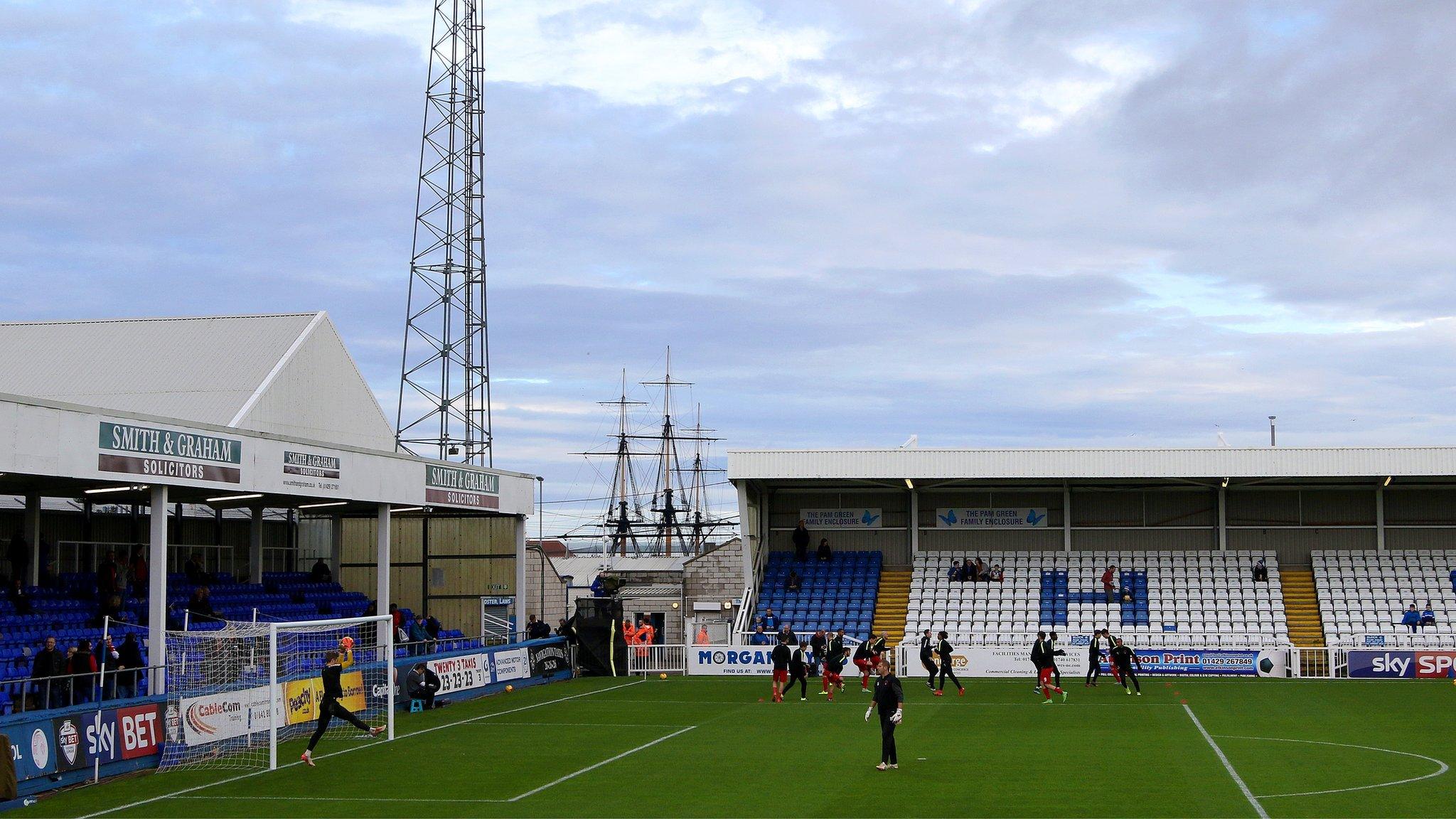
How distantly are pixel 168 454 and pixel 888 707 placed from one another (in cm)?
1385

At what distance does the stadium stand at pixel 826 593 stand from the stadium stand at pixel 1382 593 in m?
14.8

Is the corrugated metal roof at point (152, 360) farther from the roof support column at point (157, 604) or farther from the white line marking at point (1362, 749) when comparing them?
the white line marking at point (1362, 749)

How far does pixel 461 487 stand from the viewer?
128ft

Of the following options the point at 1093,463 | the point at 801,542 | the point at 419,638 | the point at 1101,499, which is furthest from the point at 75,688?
the point at 1101,499

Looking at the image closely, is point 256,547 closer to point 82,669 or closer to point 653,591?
point 82,669

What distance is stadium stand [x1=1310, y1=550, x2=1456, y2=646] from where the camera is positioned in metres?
44.3

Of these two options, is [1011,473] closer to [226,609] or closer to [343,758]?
[226,609]

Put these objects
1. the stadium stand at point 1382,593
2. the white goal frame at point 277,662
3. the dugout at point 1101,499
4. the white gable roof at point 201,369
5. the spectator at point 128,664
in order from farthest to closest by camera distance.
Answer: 1. the dugout at point 1101,499
2. the stadium stand at point 1382,593
3. the white gable roof at point 201,369
4. the spectator at point 128,664
5. the white goal frame at point 277,662

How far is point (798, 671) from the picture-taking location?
34375 millimetres

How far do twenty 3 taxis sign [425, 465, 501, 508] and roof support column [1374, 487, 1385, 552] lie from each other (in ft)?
98.2

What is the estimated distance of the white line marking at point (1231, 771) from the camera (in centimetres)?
1708

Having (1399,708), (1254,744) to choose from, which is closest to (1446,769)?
(1254,744)

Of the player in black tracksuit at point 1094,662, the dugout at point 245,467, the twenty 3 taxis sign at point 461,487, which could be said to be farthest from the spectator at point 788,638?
the twenty 3 taxis sign at point 461,487

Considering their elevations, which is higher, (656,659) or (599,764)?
(599,764)
